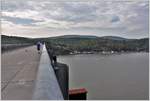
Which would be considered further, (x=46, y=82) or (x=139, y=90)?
(x=139, y=90)

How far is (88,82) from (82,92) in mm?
19539

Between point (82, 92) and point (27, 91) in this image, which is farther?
point (82, 92)

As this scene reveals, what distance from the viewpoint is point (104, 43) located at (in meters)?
108

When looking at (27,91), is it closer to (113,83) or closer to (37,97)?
(37,97)

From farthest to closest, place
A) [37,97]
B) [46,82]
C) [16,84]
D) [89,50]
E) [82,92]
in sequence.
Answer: [89,50] → [82,92] → [16,84] → [46,82] → [37,97]

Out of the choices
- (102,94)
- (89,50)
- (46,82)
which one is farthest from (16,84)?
(89,50)

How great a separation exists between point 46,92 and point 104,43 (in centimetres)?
10783

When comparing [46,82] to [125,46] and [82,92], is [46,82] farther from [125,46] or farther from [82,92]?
[125,46]

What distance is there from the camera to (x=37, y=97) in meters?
1.58

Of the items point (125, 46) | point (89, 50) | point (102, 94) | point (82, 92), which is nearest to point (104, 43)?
point (89, 50)

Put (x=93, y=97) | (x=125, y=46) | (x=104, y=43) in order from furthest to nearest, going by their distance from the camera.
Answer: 1. (x=125, y=46)
2. (x=104, y=43)
3. (x=93, y=97)

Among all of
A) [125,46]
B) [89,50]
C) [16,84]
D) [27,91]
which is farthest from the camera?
[125,46]

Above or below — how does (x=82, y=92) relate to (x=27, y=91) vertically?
below

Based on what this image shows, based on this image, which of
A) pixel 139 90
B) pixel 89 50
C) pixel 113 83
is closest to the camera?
pixel 139 90
